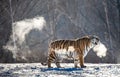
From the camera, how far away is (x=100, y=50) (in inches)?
471

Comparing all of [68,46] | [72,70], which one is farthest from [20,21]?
[72,70]

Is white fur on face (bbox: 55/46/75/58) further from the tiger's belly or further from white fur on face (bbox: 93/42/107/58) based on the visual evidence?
A: white fur on face (bbox: 93/42/107/58)

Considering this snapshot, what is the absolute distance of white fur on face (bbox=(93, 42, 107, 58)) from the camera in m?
11.8

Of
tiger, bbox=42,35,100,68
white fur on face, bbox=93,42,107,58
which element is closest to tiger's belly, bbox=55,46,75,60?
tiger, bbox=42,35,100,68

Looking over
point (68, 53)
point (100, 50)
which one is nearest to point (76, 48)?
point (68, 53)

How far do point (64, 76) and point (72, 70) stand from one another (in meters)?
0.92

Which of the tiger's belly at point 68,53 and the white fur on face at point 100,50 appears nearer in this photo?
the tiger's belly at point 68,53

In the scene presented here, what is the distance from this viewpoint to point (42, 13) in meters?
12.3

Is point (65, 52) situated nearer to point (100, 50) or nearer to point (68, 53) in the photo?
point (68, 53)

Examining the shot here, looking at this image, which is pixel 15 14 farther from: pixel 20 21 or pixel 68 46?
pixel 68 46

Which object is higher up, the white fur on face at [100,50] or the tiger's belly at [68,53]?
the white fur on face at [100,50]

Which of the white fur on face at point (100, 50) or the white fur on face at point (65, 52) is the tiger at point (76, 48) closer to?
the white fur on face at point (65, 52)

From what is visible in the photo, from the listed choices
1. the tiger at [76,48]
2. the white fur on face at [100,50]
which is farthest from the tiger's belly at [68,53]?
the white fur on face at [100,50]

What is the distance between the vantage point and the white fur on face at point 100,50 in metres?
11.8
